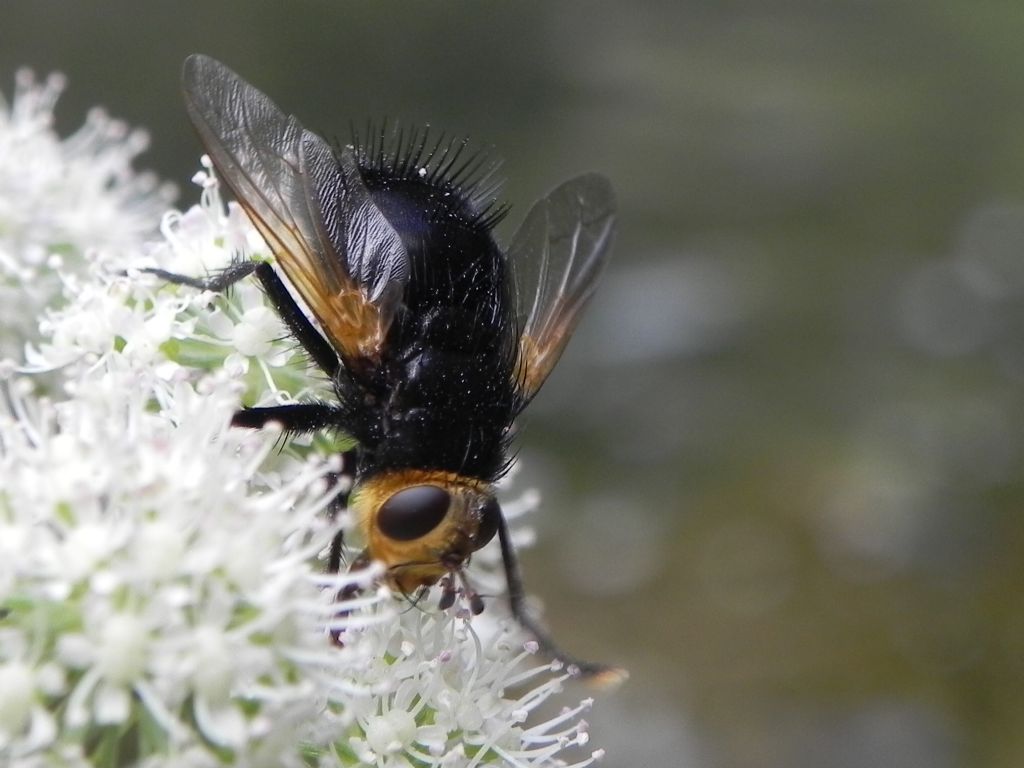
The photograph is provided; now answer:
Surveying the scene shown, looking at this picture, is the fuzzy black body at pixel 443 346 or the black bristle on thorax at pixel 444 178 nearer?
the fuzzy black body at pixel 443 346

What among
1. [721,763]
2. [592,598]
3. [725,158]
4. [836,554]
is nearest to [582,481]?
[592,598]

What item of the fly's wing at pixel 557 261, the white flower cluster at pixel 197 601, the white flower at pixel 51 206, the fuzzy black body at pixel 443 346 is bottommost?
the white flower cluster at pixel 197 601

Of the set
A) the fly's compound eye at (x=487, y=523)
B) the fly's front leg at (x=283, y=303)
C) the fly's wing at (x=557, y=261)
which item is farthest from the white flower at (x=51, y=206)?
the fly's compound eye at (x=487, y=523)

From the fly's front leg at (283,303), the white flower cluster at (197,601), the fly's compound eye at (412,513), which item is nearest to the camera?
the white flower cluster at (197,601)

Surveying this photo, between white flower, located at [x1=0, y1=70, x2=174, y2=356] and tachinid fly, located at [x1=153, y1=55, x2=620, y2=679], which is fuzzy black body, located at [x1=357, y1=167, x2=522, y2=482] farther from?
white flower, located at [x1=0, y1=70, x2=174, y2=356]

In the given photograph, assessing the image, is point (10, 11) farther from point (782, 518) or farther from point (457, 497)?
point (457, 497)

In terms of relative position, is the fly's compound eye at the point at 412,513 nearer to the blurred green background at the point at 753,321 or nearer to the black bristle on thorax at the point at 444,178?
the black bristle on thorax at the point at 444,178

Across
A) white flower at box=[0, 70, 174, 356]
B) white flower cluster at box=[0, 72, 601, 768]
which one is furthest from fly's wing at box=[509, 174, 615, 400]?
white flower at box=[0, 70, 174, 356]

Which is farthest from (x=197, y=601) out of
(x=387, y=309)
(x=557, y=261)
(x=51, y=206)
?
(x=51, y=206)
